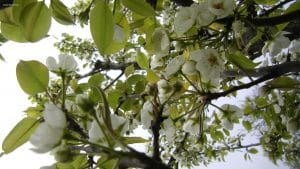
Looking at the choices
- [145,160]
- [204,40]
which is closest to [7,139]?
[145,160]

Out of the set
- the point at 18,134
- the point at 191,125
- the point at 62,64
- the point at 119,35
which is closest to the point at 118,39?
the point at 119,35

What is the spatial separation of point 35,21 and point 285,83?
0.62m

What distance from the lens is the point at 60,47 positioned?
9.74ft

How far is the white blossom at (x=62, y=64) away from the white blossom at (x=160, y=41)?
236 millimetres

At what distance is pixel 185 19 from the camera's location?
0.83 meters

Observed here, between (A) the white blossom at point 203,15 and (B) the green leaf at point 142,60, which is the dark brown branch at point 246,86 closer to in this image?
(A) the white blossom at point 203,15

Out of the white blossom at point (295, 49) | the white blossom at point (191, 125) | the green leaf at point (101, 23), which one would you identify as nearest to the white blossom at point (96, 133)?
the green leaf at point (101, 23)

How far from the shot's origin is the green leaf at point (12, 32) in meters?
0.73

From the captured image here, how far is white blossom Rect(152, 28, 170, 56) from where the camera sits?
879 mm

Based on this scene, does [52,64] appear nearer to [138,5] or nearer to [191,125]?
[138,5]

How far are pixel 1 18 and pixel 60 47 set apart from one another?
89.4 inches

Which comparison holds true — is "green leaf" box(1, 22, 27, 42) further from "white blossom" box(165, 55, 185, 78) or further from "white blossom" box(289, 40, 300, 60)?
"white blossom" box(289, 40, 300, 60)

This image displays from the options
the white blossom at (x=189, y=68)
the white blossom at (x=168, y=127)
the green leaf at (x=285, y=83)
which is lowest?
the white blossom at (x=168, y=127)

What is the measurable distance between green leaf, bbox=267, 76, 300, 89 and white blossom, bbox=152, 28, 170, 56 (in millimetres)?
296
